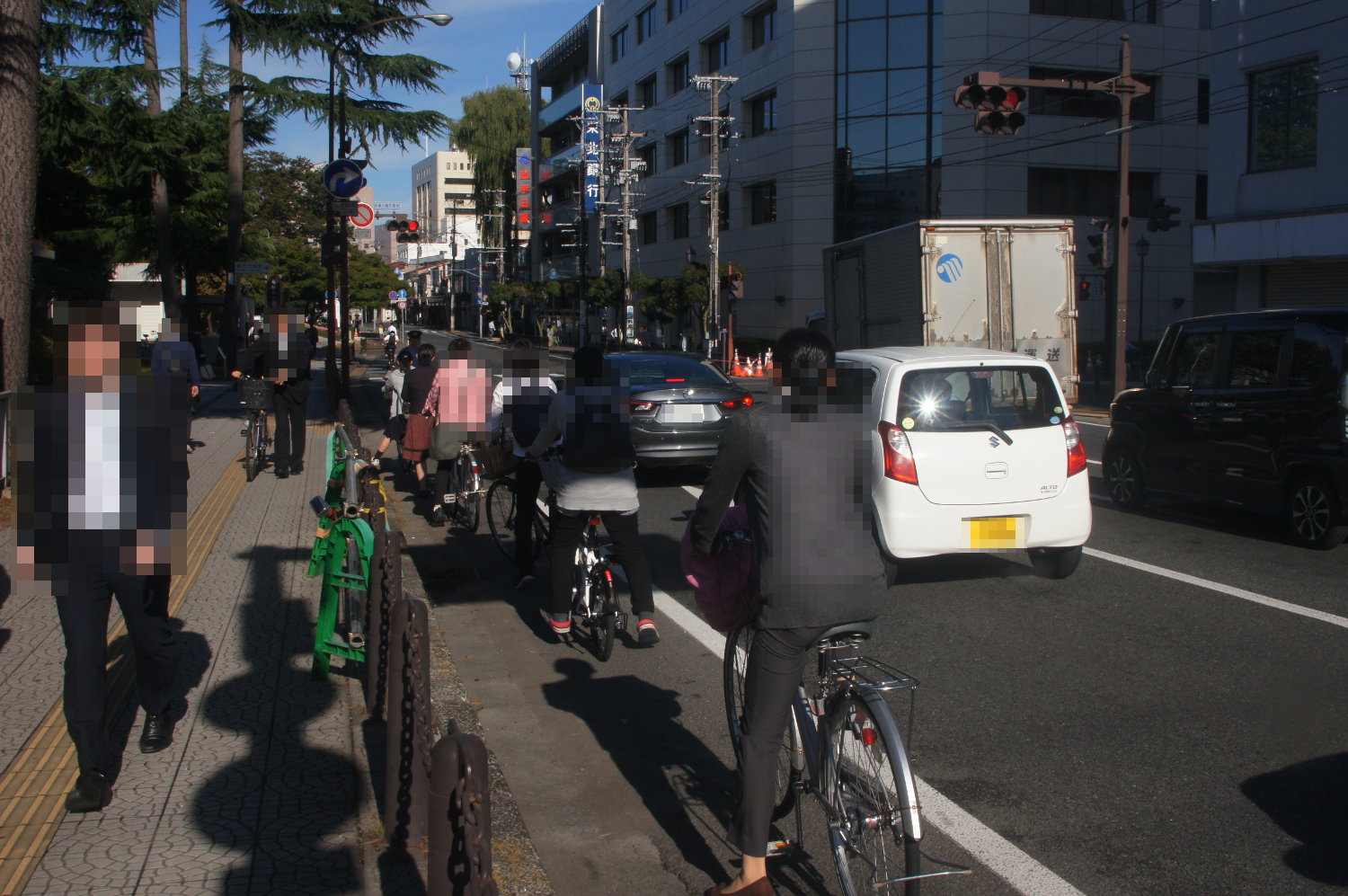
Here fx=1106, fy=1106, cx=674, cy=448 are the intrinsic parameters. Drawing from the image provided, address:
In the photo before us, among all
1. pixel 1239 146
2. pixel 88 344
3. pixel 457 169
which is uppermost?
pixel 457 169

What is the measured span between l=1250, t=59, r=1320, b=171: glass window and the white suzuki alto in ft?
70.9

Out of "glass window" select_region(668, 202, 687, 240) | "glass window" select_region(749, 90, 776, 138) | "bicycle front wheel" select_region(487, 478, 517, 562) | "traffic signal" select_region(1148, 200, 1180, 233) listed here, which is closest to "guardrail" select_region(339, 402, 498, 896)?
"bicycle front wheel" select_region(487, 478, 517, 562)

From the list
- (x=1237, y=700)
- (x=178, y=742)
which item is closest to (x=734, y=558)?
(x=178, y=742)

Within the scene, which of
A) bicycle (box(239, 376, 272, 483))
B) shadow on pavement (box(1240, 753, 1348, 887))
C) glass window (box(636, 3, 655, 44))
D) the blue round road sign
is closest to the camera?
shadow on pavement (box(1240, 753, 1348, 887))

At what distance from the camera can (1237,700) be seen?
5.50m

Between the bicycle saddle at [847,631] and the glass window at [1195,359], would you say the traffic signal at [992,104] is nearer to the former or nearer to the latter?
the glass window at [1195,359]

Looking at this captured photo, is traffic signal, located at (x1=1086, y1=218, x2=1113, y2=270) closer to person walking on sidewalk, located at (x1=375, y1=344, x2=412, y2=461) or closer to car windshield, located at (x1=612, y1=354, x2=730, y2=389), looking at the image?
car windshield, located at (x1=612, y1=354, x2=730, y2=389)

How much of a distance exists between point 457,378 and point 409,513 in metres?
2.02

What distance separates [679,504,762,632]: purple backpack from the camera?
3.60 m

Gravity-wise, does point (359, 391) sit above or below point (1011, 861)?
above

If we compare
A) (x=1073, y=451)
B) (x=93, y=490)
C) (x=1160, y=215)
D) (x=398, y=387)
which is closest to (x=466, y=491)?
(x=398, y=387)

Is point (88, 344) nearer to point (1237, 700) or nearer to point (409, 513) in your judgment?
point (1237, 700)

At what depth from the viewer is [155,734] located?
471 cm

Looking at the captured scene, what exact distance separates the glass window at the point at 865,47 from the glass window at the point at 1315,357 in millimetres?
38088
